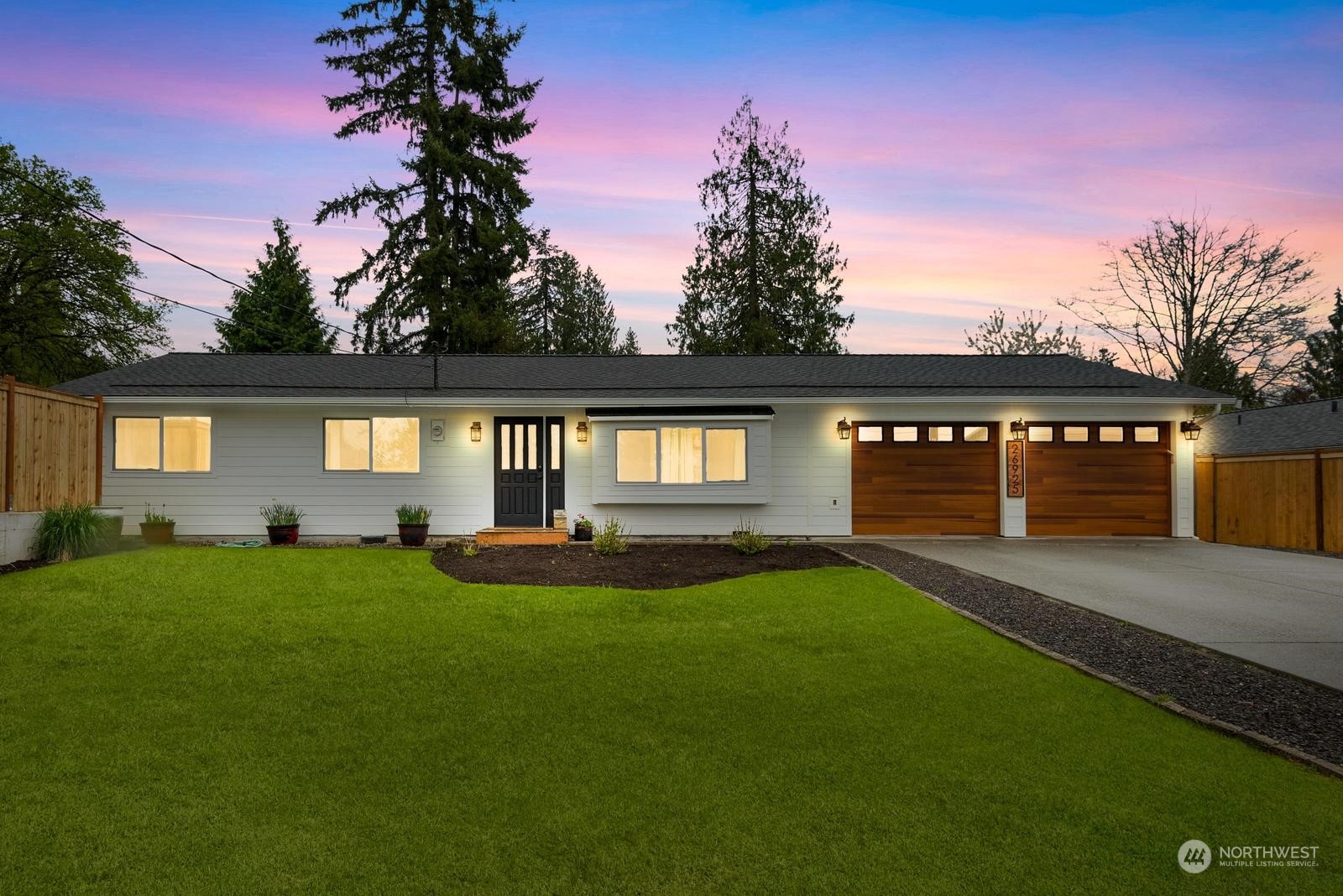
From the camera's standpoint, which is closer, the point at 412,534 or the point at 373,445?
the point at 412,534

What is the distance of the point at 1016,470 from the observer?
1251cm

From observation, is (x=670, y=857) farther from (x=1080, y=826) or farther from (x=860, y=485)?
(x=860, y=485)

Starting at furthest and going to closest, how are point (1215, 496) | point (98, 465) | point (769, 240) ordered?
point (769, 240) → point (1215, 496) → point (98, 465)

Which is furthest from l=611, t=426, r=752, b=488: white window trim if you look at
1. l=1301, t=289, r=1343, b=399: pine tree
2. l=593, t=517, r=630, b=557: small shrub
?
l=1301, t=289, r=1343, b=399: pine tree

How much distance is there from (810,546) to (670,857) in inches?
341

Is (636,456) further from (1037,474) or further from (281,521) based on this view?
(1037,474)

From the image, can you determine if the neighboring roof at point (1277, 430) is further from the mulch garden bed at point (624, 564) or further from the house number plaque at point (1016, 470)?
the mulch garden bed at point (624, 564)

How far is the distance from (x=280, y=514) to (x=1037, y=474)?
13.8 metres

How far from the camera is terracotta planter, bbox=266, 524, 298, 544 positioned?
37.5 ft

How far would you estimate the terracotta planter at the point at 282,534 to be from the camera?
450 inches

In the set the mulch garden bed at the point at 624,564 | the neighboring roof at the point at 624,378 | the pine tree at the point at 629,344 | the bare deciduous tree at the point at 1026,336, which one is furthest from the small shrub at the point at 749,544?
the pine tree at the point at 629,344

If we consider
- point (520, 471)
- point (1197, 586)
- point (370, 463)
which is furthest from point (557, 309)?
point (1197, 586)

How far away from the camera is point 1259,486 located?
492 inches

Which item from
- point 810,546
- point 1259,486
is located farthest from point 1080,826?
point 1259,486
